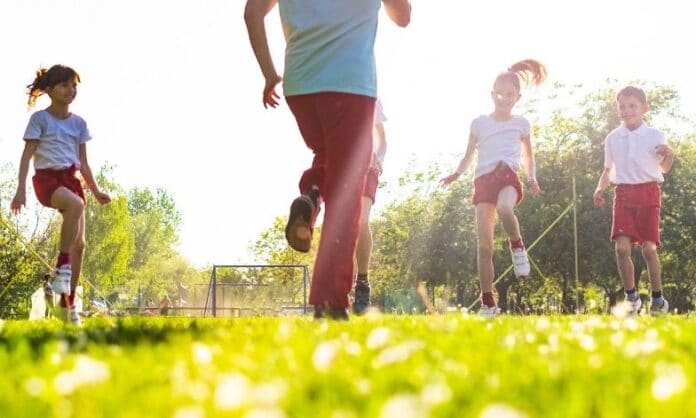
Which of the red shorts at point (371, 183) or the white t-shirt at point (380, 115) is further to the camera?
the white t-shirt at point (380, 115)

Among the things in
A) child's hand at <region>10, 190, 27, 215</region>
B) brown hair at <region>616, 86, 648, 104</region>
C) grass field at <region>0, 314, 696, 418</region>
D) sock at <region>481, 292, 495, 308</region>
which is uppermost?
brown hair at <region>616, 86, 648, 104</region>

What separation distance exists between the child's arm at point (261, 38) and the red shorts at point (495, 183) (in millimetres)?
3875

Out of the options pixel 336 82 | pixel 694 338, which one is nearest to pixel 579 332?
pixel 694 338

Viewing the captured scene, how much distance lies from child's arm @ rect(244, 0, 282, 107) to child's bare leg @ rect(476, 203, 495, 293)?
392 centimetres

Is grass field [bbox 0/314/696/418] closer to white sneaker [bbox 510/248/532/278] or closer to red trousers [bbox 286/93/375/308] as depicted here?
red trousers [bbox 286/93/375/308]

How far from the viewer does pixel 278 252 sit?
73938 mm

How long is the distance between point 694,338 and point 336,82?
236 centimetres

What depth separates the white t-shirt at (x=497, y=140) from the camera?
8703mm

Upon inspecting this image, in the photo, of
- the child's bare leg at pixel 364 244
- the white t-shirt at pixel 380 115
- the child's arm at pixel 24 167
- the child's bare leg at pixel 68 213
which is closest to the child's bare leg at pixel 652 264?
the child's bare leg at pixel 364 244

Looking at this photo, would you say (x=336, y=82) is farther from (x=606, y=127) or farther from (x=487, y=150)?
(x=606, y=127)

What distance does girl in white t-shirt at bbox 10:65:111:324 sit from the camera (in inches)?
292

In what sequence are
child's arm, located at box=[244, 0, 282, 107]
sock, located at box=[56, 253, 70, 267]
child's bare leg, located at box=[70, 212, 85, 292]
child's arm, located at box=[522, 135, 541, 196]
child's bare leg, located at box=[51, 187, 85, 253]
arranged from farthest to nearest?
child's arm, located at box=[522, 135, 541, 196] < child's bare leg, located at box=[70, 212, 85, 292] < child's bare leg, located at box=[51, 187, 85, 253] < sock, located at box=[56, 253, 70, 267] < child's arm, located at box=[244, 0, 282, 107]

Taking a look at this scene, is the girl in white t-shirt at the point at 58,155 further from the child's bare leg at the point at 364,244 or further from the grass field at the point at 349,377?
the grass field at the point at 349,377

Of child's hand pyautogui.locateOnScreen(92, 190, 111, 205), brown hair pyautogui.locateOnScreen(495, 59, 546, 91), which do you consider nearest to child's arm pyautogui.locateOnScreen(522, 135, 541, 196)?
brown hair pyautogui.locateOnScreen(495, 59, 546, 91)
